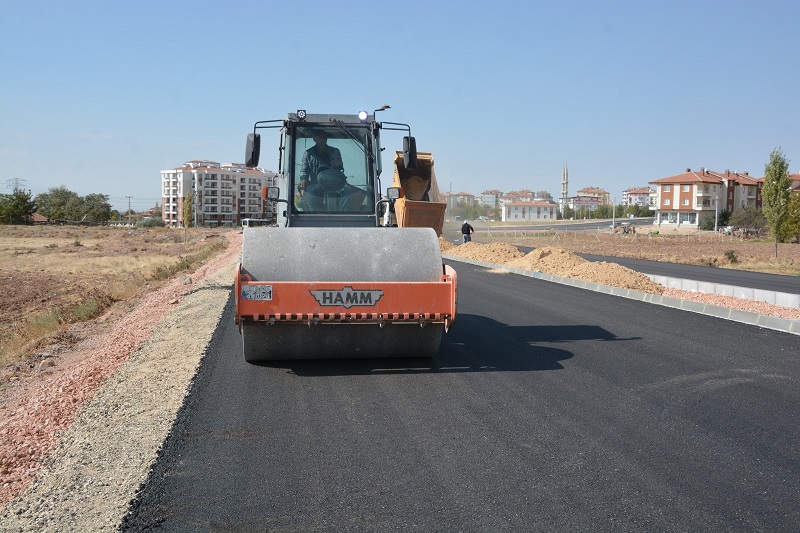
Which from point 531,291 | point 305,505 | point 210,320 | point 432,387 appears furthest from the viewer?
point 531,291

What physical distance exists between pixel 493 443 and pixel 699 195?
107212 mm

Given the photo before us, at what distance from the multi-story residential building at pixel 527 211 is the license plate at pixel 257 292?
151 metres

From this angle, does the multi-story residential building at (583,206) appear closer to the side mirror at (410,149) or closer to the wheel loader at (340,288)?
the side mirror at (410,149)

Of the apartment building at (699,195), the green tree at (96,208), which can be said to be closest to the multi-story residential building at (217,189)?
the green tree at (96,208)

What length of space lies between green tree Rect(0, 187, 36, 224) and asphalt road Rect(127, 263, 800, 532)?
109m

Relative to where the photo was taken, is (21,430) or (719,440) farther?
(21,430)

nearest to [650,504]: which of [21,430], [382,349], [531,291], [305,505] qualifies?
[305,505]

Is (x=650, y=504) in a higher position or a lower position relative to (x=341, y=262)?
lower

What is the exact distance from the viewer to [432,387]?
759cm

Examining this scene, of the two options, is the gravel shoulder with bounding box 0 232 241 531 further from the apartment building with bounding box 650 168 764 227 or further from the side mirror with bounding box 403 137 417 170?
the apartment building with bounding box 650 168 764 227

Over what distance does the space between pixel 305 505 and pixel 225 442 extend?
1.49 metres

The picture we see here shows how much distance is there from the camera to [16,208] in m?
108

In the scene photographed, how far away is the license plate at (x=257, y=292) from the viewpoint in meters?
7.55

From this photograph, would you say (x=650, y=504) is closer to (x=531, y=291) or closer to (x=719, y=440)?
(x=719, y=440)
